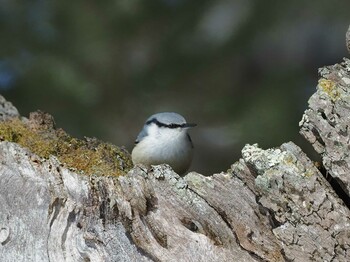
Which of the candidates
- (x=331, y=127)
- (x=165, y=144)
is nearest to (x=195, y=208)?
(x=331, y=127)

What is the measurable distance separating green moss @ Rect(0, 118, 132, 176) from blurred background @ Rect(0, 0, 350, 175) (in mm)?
1877

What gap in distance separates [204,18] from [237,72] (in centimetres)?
45

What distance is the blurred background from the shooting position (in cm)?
489

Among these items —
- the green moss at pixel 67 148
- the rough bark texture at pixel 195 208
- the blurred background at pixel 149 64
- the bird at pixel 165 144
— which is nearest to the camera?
the rough bark texture at pixel 195 208

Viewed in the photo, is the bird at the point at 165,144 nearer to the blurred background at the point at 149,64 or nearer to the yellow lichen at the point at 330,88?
the blurred background at the point at 149,64

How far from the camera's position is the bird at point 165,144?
12.4ft

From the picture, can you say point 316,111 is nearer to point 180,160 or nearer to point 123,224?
point 123,224

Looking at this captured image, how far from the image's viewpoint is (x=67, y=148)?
109 inches

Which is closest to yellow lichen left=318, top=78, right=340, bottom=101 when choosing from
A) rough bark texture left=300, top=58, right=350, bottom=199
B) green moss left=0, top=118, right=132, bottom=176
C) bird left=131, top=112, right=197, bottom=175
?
rough bark texture left=300, top=58, right=350, bottom=199

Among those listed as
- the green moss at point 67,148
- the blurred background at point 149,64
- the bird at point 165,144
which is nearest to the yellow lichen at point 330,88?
the green moss at point 67,148

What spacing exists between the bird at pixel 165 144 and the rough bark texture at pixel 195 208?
1.40 meters

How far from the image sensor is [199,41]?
197 inches

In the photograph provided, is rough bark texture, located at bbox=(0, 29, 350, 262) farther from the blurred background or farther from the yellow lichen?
the blurred background

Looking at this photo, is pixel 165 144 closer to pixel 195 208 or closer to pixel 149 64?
pixel 149 64
